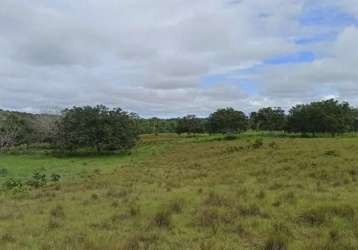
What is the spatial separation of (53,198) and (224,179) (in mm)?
8466

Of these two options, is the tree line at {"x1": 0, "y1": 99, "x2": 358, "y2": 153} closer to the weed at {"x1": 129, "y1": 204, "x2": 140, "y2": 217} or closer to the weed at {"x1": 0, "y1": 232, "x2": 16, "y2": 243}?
the weed at {"x1": 129, "y1": 204, "x2": 140, "y2": 217}

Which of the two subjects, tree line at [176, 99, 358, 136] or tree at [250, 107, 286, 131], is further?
tree at [250, 107, 286, 131]

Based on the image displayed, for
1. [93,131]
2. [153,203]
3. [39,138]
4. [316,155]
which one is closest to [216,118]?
[39,138]

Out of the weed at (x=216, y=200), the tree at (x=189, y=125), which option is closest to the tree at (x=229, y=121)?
the tree at (x=189, y=125)

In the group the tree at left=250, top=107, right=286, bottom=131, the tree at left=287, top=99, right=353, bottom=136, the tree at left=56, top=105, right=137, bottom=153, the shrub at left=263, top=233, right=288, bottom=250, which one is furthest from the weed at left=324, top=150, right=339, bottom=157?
the tree at left=250, top=107, right=286, bottom=131

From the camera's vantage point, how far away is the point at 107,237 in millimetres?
9633

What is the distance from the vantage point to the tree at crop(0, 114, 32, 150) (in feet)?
257

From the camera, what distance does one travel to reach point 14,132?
7950cm

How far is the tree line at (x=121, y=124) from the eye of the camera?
63625 mm

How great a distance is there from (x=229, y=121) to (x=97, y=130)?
186 ft

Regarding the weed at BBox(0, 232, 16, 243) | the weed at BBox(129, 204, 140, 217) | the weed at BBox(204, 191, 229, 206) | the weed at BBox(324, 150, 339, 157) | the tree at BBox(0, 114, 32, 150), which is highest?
the tree at BBox(0, 114, 32, 150)

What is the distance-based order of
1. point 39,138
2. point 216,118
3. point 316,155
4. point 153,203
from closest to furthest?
point 153,203, point 316,155, point 39,138, point 216,118

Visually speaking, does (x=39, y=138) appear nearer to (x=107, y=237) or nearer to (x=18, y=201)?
(x=18, y=201)

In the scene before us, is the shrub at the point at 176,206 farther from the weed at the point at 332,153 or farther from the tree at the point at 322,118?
the tree at the point at 322,118
